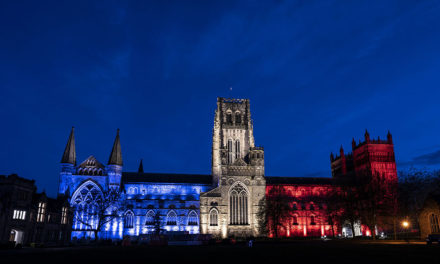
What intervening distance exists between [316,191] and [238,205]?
29157 millimetres

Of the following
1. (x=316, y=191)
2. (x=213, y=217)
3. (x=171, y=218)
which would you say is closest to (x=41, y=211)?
(x=171, y=218)

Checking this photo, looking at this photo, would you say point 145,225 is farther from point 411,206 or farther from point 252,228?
point 411,206

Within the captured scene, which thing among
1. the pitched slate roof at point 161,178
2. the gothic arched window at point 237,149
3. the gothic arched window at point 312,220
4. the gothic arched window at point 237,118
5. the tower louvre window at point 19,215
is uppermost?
the gothic arched window at point 237,118

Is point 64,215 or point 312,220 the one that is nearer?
point 64,215

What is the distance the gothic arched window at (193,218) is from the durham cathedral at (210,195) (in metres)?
0.10

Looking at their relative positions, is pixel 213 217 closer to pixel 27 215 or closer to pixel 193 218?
pixel 193 218

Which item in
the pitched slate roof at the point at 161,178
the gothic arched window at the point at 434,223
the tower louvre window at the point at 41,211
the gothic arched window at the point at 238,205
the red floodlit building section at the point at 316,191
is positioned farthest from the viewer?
the pitched slate roof at the point at 161,178

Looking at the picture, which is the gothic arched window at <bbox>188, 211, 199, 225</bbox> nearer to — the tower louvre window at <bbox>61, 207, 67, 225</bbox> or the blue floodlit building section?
the blue floodlit building section

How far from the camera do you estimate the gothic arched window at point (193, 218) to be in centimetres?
8550

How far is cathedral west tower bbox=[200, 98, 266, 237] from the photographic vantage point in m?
82.1

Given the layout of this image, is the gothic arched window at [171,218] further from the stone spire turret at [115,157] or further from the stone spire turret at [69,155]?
the stone spire turret at [69,155]

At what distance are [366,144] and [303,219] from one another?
41.0 m

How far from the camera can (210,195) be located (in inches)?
3287

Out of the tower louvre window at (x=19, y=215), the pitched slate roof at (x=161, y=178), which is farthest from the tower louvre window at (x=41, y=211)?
the pitched slate roof at (x=161, y=178)
